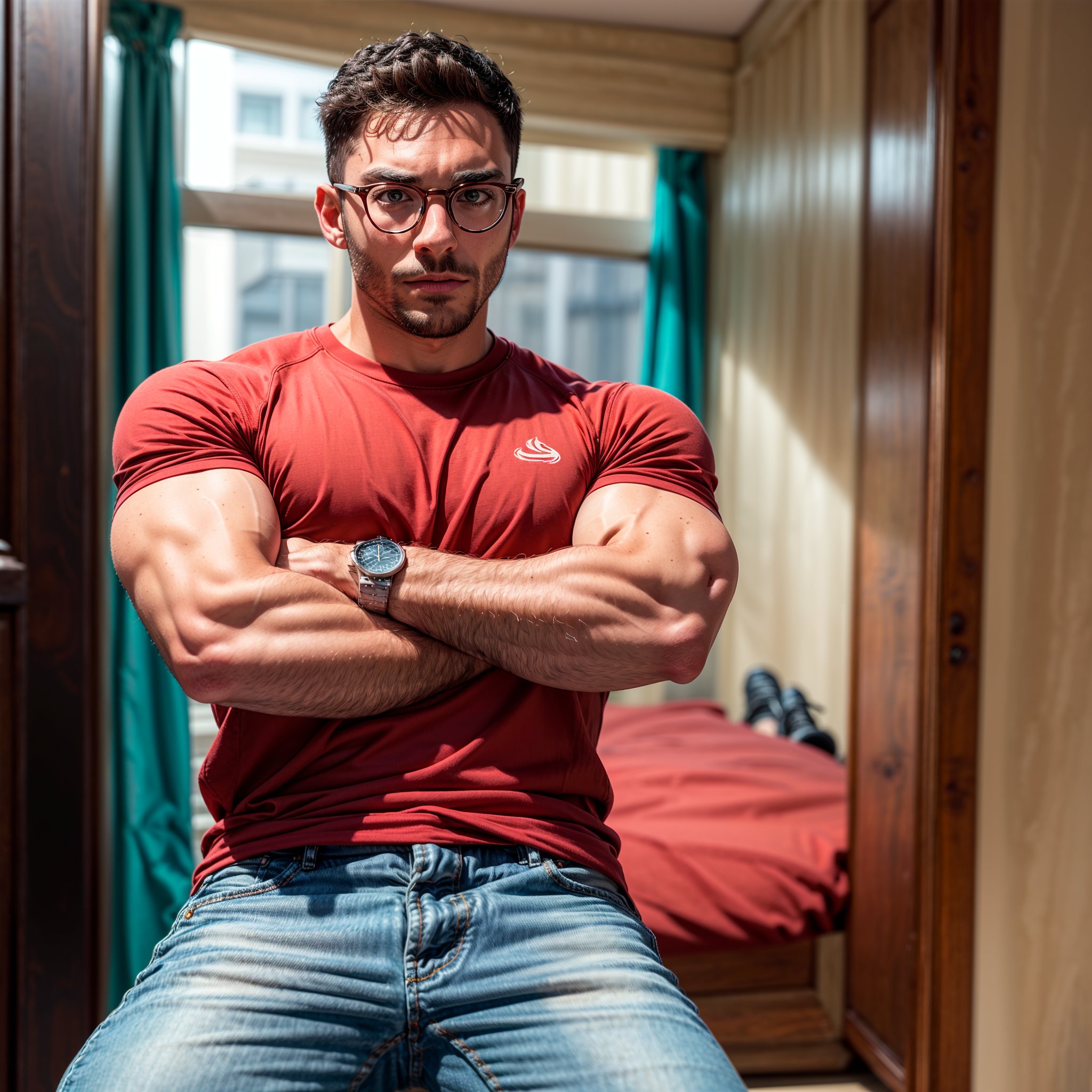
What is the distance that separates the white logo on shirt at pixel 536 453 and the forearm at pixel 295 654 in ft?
0.85

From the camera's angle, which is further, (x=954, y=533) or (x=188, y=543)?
(x=954, y=533)

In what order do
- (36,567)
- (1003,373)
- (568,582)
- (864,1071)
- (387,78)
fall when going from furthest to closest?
(864,1071), (1003,373), (36,567), (387,78), (568,582)

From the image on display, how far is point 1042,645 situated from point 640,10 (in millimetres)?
2827

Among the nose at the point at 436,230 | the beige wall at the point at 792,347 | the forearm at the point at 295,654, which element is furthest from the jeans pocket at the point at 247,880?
the beige wall at the point at 792,347

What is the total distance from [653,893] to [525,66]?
9.51ft

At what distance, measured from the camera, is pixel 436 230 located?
4.06 ft

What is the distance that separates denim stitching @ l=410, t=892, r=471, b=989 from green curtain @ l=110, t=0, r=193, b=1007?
2.18 metres

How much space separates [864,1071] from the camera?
2.38 meters

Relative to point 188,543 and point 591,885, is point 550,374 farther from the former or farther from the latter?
point 591,885

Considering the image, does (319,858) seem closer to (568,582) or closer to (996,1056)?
(568,582)

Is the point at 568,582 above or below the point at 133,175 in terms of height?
below

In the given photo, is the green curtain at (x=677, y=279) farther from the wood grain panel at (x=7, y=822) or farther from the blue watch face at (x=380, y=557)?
the blue watch face at (x=380, y=557)

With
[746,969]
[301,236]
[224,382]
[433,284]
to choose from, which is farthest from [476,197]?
[301,236]

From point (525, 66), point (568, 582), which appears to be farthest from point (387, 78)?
point (525, 66)
